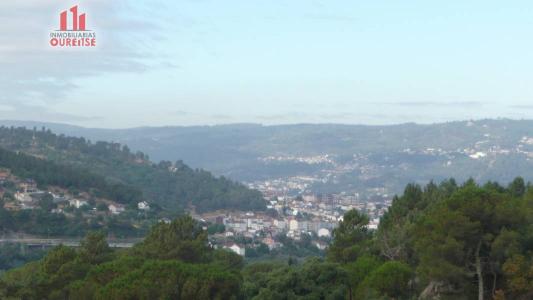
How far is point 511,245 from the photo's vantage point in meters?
15.5

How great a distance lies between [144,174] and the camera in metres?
87.1

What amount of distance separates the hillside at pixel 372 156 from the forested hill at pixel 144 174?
46576 millimetres

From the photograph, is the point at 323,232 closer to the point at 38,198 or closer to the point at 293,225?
the point at 293,225

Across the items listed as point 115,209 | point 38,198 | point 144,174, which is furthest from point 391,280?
point 144,174

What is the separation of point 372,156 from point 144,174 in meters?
88.5

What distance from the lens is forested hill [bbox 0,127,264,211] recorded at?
267 ft

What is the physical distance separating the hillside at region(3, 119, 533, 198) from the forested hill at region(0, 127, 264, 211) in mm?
46576

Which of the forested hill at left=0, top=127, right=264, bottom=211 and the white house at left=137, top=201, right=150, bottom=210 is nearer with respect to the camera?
the white house at left=137, top=201, right=150, bottom=210

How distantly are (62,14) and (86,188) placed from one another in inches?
1427

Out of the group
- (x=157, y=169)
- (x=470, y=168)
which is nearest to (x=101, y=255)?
(x=157, y=169)

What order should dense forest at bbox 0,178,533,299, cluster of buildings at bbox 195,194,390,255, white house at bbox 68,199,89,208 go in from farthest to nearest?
cluster of buildings at bbox 195,194,390,255 < white house at bbox 68,199,89,208 < dense forest at bbox 0,178,533,299

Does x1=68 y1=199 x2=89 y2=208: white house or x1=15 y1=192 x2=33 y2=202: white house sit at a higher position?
x1=15 y1=192 x2=33 y2=202: white house

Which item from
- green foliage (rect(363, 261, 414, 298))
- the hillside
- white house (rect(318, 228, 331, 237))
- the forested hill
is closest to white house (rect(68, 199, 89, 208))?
the forested hill

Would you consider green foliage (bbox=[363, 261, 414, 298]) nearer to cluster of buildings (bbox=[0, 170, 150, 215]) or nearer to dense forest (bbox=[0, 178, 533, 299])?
dense forest (bbox=[0, 178, 533, 299])
